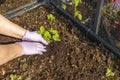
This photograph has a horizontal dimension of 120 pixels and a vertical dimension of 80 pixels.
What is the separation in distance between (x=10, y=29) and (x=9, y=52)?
0.30 metres

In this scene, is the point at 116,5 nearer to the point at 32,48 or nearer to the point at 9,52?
the point at 32,48

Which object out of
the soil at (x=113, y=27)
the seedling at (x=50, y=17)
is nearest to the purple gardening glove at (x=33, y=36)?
the seedling at (x=50, y=17)

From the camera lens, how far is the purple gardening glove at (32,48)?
2.57m

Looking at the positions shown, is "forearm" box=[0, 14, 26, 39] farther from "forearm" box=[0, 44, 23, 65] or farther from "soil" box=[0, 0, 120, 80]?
"forearm" box=[0, 44, 23, 65]

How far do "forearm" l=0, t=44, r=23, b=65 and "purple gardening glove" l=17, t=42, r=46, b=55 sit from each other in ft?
0.14

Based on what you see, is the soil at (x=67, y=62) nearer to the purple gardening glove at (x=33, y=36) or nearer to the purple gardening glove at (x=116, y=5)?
the purple gardening glove at (x=33, y=36)

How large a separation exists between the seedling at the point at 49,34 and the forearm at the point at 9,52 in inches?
11.9

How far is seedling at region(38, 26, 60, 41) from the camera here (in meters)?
2.73

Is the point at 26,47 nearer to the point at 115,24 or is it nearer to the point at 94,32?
the point at 94,32

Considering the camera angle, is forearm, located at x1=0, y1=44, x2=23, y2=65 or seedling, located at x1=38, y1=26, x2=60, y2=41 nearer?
forearm, located at x1=0, y1=44, x2=23, y2=65

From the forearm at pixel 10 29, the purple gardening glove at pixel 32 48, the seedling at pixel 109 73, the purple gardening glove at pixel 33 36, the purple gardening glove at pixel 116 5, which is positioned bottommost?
the seedling at pixel 109 73

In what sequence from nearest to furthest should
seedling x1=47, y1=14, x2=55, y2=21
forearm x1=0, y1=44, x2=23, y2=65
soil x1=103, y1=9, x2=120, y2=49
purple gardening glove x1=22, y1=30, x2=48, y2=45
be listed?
forearm x1=0, y1=44, x2=23, y2=65 < soil x1=103, y1=9, x2=120, y2=49 < purple gardening glove x1=22, y1=30, x2=48, y2=45 < seedling x1=47, y1=14, x2=55, y2=21

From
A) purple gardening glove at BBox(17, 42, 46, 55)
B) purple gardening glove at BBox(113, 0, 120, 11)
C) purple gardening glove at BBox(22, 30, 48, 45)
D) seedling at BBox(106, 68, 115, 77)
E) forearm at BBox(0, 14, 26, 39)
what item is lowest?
seedling at BBox(106, 68, 115, 77)

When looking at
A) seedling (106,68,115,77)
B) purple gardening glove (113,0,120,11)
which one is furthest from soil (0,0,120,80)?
purple gardening glove (113,0,120,11)
